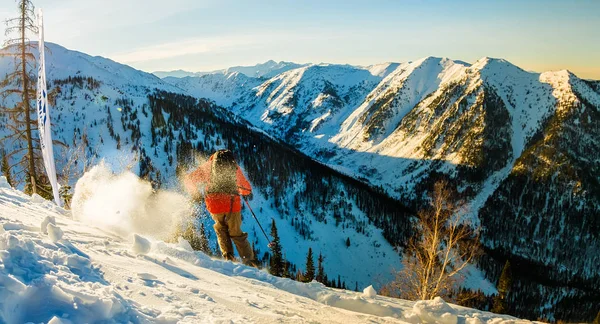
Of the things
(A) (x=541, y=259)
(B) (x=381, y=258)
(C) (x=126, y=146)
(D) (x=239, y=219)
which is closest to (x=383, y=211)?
(B) (x=381, y=258)

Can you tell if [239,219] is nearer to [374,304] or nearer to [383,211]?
[374,304]

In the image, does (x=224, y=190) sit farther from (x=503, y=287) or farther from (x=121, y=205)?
(x=503, y=287)

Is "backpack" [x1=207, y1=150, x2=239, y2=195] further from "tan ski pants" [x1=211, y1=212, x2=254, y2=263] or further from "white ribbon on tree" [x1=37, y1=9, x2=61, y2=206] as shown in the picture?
"white ribbon on tree" [x1=37, y1=9, x2=61, y2=206]

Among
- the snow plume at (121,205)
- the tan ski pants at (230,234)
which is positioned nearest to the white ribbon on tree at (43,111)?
the snow plume at (121,205)

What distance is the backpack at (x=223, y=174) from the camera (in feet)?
34.5

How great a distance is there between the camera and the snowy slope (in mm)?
3557

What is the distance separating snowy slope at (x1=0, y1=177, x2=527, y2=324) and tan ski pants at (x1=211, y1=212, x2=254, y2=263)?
7.57 feet

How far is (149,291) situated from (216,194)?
5.90 m

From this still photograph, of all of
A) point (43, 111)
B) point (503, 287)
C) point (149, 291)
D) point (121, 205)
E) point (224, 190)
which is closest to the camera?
point (149, 291)

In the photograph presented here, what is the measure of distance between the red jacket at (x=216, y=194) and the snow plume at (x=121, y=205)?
2.14 m

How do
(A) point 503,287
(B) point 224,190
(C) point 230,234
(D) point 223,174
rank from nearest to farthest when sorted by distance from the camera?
(D) point 223,174
(B) point 224,190
(C) point 230,234
(A) point 503,287

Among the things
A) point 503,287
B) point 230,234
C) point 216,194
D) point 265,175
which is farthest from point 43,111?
point 265,175

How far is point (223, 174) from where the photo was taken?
34.5 feet

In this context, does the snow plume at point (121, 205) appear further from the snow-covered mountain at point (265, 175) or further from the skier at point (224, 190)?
the snow-covered mountain at point (265, 175)
